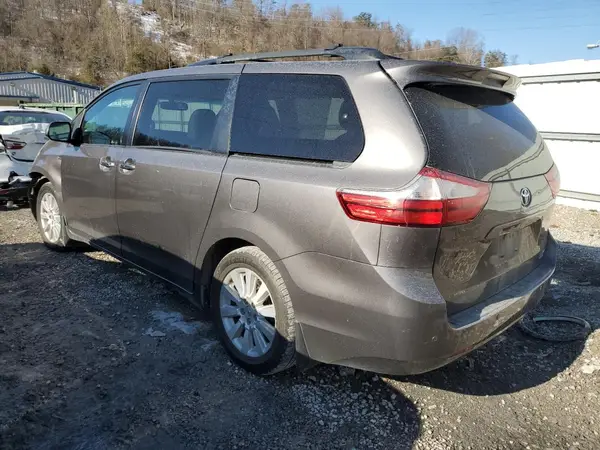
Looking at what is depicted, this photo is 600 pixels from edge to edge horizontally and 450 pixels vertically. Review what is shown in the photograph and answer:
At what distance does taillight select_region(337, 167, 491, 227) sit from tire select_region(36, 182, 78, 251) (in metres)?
3.91

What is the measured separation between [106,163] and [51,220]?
1738 mm

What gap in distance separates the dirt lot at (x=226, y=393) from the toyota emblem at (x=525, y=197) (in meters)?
1.23

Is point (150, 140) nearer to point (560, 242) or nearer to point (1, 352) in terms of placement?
point (1, 352)

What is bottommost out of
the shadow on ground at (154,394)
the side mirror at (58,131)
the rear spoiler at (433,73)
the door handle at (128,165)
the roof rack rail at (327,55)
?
the shadow on ground at (154,394)

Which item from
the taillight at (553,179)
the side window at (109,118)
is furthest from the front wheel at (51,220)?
the taillight at (553,179)

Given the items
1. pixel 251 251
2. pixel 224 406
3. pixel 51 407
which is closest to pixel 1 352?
pixel 51 407

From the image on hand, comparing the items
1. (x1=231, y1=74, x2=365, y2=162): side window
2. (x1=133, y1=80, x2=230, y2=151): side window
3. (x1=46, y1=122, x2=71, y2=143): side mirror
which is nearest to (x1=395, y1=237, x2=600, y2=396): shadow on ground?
(x1=231, y1=74, x2=365, y2=162): side window

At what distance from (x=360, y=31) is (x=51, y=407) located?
223 ft

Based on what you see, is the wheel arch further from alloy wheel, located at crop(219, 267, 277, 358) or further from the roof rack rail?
the roof rack rail

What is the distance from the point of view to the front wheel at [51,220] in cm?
503

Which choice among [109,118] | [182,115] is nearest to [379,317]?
[182,115]

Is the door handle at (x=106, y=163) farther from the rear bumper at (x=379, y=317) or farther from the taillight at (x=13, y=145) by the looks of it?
the taillight at (x=13, y=145)

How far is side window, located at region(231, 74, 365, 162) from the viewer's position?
2.43 metres

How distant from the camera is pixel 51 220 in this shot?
17.1ft
